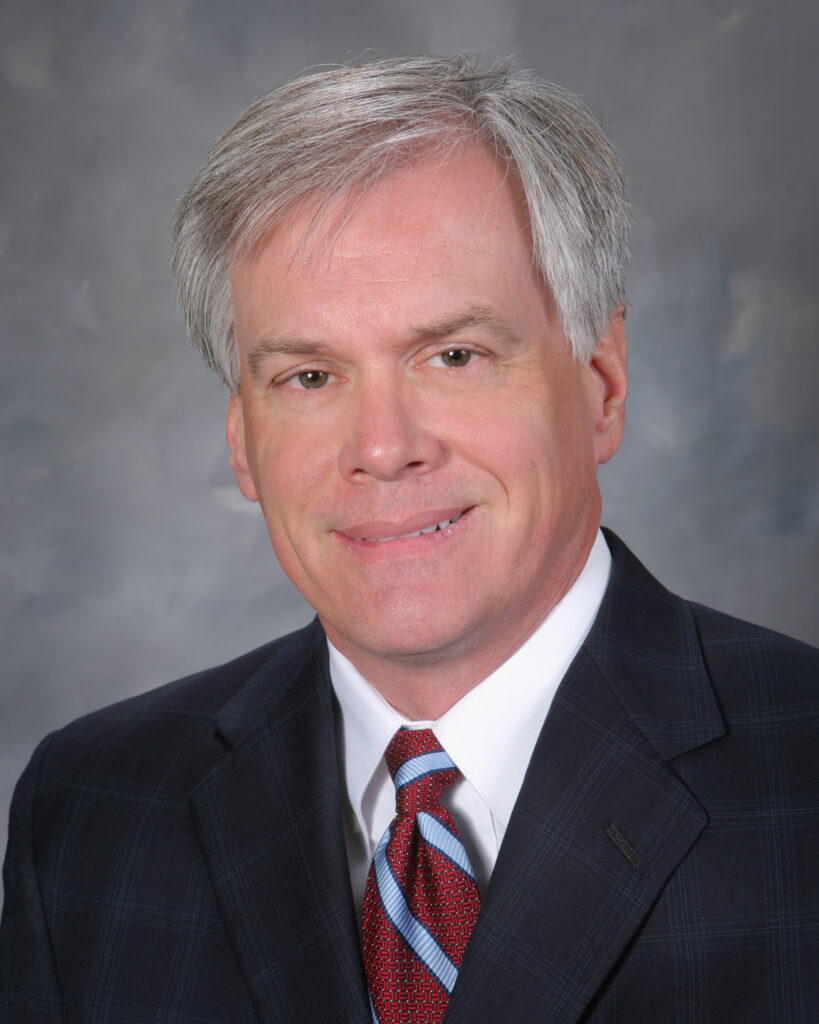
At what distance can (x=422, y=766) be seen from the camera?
243 cm

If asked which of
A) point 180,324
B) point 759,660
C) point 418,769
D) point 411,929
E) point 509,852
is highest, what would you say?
point 180,324

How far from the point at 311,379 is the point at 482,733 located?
681mm

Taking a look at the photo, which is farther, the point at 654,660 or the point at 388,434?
the point at 654,660

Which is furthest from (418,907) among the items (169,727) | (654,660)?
(169,727)

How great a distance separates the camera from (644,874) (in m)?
2.21

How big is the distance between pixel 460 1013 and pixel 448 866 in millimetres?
255

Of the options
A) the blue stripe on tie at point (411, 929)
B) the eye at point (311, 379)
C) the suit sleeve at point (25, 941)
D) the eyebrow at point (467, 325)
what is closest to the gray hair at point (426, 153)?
the eyebrow at point (467, 325)

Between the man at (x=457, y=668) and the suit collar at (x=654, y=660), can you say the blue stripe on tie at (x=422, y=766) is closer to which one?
the man at (x=457, y=668)

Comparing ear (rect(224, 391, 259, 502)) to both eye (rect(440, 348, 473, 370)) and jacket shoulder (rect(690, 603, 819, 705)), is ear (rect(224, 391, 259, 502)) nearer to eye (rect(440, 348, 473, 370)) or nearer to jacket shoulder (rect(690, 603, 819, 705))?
eye (rect(440, 348, 473, 370))

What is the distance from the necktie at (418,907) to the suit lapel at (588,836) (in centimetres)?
12

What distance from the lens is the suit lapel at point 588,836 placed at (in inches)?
85.2

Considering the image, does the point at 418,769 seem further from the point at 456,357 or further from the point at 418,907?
the point at 456,357

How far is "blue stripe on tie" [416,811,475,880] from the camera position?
2.33 metres

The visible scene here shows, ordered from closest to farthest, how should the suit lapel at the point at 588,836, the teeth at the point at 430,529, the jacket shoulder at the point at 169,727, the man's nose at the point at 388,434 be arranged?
the suit lapel at the point at 588,836
the man's nose at the point at 388,434
the teeth at the point at 430,529
the jacket shoulder at the point at 169,727
